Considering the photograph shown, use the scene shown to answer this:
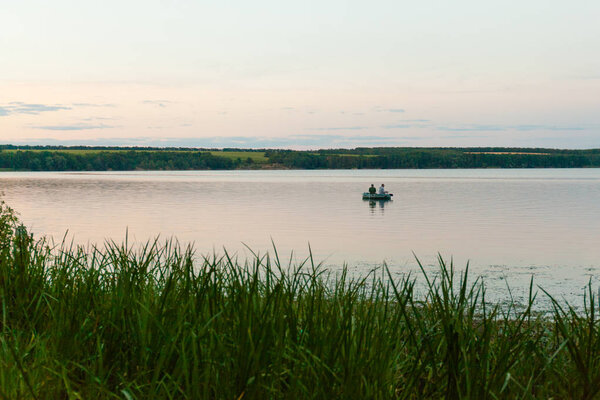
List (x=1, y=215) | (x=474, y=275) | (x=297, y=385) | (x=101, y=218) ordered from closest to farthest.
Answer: (x=297, y=385) → (x=1, y=215) → (x=474, y=275) → (x=101, y=218)

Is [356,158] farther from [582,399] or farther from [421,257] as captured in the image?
[582,399]

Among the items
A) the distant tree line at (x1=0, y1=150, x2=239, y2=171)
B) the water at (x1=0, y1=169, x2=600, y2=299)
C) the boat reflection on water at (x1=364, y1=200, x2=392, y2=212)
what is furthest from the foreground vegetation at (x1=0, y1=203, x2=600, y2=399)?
the distant tree line at (x1=0, y1=150, x2=239, y2=171)

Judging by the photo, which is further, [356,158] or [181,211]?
[356,158]

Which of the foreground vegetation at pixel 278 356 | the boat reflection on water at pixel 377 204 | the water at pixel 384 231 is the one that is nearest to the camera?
the foreground vegetation at pixel 278 356

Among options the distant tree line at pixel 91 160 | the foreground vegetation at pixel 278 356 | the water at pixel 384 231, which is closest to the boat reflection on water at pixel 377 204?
the water at pixel 384 231

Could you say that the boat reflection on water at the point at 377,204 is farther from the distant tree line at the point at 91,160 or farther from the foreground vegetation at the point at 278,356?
the distant tree line at the point at 91,160

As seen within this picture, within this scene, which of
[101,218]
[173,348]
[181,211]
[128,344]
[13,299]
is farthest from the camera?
[181,211]

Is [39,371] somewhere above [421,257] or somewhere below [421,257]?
above

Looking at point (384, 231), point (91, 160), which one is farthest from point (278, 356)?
point (91, 160)

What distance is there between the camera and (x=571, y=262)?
850 inches

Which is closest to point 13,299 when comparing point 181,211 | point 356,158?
point 181,211

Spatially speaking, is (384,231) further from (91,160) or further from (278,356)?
(91,160)

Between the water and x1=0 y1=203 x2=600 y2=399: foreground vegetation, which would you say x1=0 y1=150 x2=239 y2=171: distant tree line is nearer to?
the water

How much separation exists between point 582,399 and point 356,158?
612 ft
